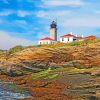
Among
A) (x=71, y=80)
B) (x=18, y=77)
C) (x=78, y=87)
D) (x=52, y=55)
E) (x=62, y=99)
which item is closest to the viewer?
(x=62, y=99)

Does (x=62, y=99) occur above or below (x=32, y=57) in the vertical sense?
below

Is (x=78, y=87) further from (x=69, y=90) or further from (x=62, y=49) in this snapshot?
(x=62, y=49)

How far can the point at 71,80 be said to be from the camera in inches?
2106

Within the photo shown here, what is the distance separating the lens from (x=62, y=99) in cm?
3969

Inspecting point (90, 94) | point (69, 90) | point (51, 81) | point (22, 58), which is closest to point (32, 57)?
point (22, 58)

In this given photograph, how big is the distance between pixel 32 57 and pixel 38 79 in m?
13.1

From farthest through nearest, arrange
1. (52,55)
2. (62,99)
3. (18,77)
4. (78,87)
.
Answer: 1. (52,55)
2. (18,77)
3. (78,87)
4. (62,99)

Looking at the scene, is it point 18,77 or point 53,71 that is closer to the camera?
point 53,71

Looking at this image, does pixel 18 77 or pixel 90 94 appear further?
pixel 18 77

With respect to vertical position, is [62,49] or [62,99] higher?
[62,49]

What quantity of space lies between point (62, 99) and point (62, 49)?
35.5 meters

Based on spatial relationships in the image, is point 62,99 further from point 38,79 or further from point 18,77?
point 18,77

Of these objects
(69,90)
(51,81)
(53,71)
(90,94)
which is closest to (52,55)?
(53,71)

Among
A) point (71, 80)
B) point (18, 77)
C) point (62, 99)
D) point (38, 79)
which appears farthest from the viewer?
point (18, 77)
